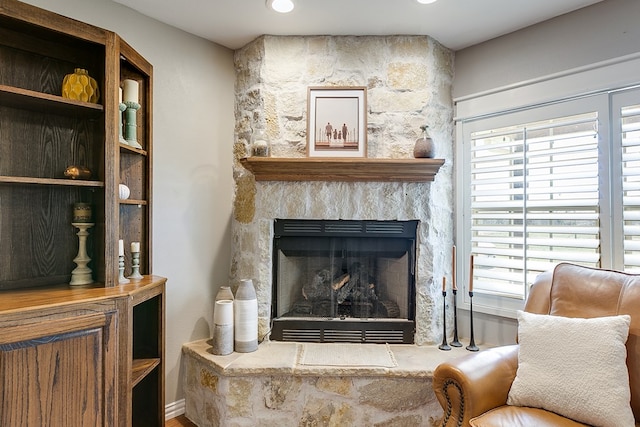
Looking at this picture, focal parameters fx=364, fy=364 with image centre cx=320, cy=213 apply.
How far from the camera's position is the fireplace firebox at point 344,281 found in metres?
2.54

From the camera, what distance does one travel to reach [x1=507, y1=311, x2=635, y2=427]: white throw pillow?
1454 mm

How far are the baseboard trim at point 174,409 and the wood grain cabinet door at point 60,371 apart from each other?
90 centimetres

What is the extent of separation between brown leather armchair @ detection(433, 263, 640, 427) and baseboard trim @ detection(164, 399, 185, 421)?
69.6 inches

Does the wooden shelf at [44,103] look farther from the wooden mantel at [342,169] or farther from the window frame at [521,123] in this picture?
the window frame at [521,123]

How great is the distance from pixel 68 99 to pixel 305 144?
137cm

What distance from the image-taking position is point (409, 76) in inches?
101

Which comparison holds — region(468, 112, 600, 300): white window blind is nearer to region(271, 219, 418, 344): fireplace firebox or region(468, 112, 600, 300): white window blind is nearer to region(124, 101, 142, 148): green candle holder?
region(271, 219, 418, 344): fireplace firebox

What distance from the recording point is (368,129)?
2.55m

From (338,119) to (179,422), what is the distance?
229cm

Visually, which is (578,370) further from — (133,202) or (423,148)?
(133,202)

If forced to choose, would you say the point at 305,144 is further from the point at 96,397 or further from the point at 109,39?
the point at 96,397

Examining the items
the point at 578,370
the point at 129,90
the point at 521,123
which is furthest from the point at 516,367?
the point at 129,90

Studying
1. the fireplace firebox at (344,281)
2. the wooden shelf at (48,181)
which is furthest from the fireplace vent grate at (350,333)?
the wooden shelf at (48,181)

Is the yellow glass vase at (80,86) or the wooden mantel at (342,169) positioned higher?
the yellow glass vase at (80,86)
